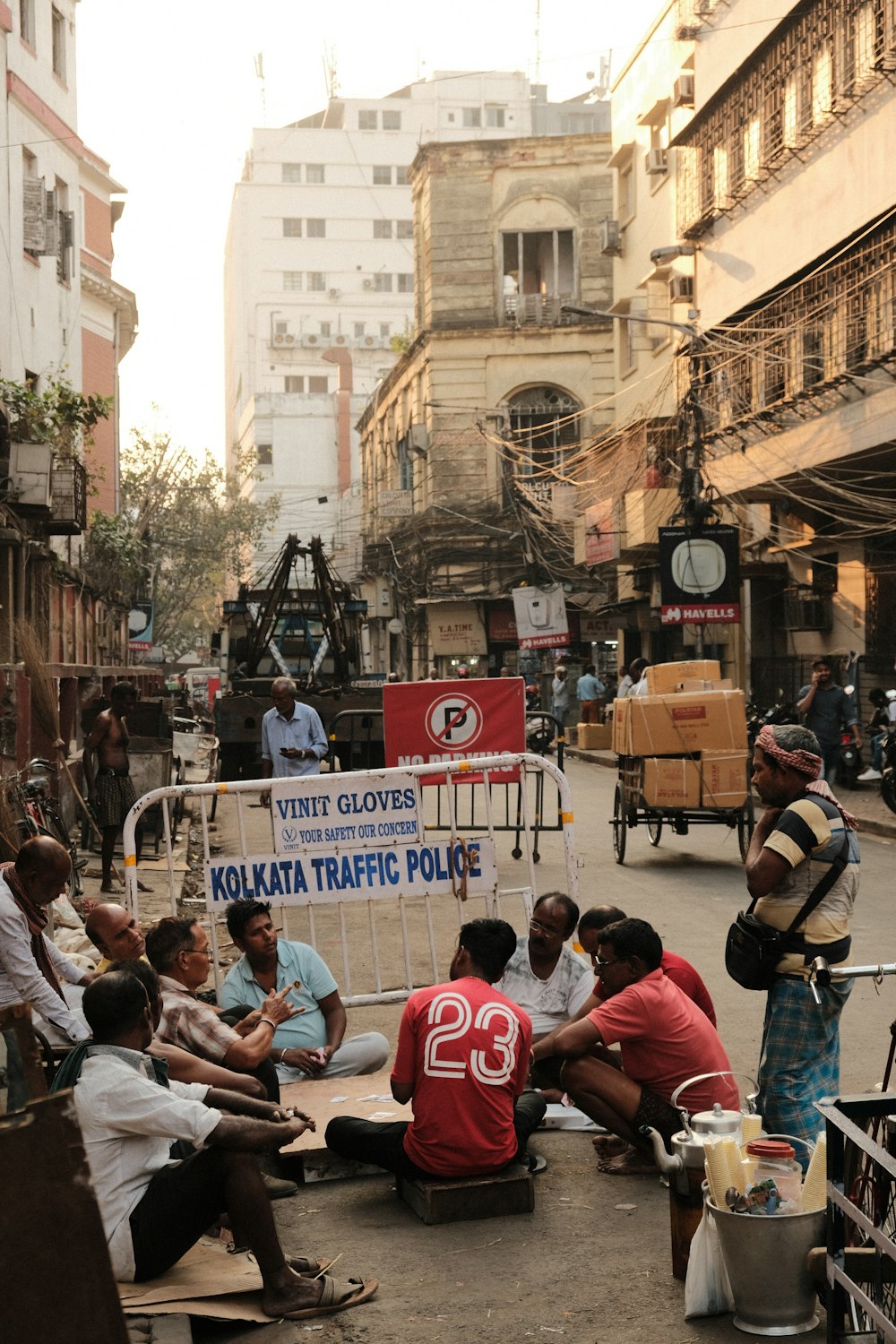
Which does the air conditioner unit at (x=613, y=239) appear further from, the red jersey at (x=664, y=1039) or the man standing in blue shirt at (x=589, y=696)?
the red jersey at (x=664, y=1039)

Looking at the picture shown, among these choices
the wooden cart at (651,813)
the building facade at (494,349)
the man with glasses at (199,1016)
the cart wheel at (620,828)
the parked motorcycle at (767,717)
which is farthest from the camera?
the building facade at (494,349)

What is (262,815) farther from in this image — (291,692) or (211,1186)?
(211,1186)

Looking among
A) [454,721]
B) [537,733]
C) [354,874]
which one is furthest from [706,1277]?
[537,733]

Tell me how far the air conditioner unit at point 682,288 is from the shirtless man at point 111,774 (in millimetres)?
19095

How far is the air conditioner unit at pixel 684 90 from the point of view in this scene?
28.7 metres

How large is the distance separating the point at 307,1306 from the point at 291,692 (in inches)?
350

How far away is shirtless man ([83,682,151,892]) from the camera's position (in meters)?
13.0

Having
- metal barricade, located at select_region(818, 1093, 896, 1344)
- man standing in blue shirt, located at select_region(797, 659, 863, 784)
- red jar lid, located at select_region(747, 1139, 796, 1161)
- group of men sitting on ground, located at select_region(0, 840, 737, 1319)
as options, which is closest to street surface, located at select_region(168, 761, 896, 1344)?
group of men sitting on ground, located at select_region(0, 840, 737, 1319)

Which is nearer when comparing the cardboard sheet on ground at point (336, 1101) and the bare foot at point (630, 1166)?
the bare foot at point (630, 1166)

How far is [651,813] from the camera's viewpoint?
14117mm

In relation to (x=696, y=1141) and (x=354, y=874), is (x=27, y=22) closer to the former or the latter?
(x=354, y=874)

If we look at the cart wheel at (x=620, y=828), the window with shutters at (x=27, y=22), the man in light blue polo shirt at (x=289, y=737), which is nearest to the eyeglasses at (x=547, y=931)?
the man in light blue polo shirt at (x=289, y=737)

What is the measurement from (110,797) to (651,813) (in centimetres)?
493

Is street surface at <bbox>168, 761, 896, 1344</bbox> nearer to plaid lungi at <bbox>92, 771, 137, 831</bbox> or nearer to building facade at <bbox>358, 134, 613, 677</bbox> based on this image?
plaid lungi at <bbox>92, 771, 137, 831</bbox>
